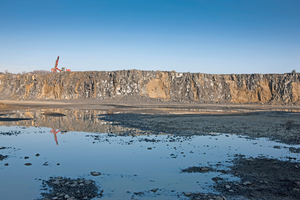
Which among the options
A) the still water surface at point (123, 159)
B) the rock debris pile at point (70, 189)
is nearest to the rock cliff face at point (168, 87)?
the still water surface at point (123, 159)

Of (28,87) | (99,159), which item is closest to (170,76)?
(28,87)

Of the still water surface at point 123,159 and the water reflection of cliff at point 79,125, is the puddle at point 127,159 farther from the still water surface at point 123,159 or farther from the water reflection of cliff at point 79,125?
the water reflection of cliff at point 79,125

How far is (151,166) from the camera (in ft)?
28.0

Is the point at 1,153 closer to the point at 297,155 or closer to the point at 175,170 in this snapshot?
the point at 175,170

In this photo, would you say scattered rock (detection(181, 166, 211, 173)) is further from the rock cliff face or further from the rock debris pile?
the rock cliff face

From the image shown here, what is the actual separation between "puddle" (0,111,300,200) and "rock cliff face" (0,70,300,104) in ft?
152

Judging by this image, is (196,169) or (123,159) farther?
(123,159)

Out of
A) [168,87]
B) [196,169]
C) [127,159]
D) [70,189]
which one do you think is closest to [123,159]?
[127,159]

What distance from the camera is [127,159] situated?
30.6ft

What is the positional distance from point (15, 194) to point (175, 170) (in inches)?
182

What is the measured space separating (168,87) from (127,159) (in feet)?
180

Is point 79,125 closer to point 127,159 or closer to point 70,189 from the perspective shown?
point 127,159

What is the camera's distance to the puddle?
6617mm

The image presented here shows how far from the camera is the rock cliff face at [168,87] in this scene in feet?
202
